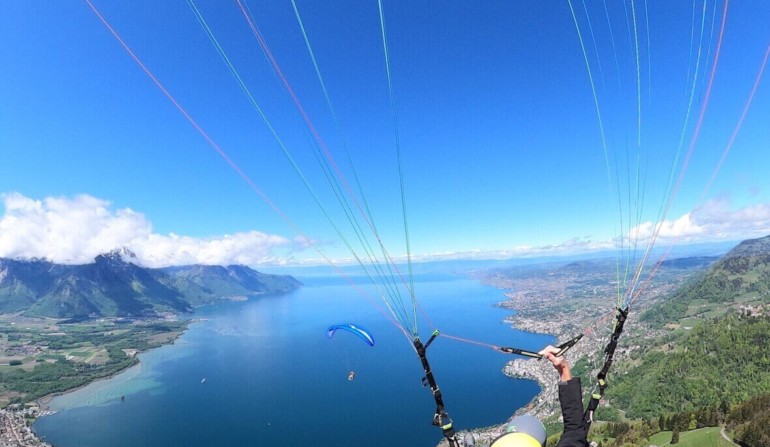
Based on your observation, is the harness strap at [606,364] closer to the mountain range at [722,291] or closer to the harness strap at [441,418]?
the harness strap at [441,418]

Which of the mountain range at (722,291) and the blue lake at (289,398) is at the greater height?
the mountain range at (722,291)

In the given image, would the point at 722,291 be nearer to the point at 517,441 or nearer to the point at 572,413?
the point at 572,413

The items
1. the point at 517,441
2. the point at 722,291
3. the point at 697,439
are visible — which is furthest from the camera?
the point at 722,291

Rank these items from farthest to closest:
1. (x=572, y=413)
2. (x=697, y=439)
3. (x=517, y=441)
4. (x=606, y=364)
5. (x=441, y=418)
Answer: (x=697, y=439)
(x=441, y=418)
(x=606, y=364)
(x=572, y=413)
(x=517, y=441)

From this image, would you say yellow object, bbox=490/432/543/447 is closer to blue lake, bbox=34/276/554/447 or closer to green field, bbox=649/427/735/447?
green field, bbox=649/427/735/447

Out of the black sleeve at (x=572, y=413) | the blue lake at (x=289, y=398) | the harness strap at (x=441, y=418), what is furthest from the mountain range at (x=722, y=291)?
the black sleeve at (x=572, y=413)

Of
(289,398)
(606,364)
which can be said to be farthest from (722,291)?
(606,364)

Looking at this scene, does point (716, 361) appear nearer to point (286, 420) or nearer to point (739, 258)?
point (286, 420)
